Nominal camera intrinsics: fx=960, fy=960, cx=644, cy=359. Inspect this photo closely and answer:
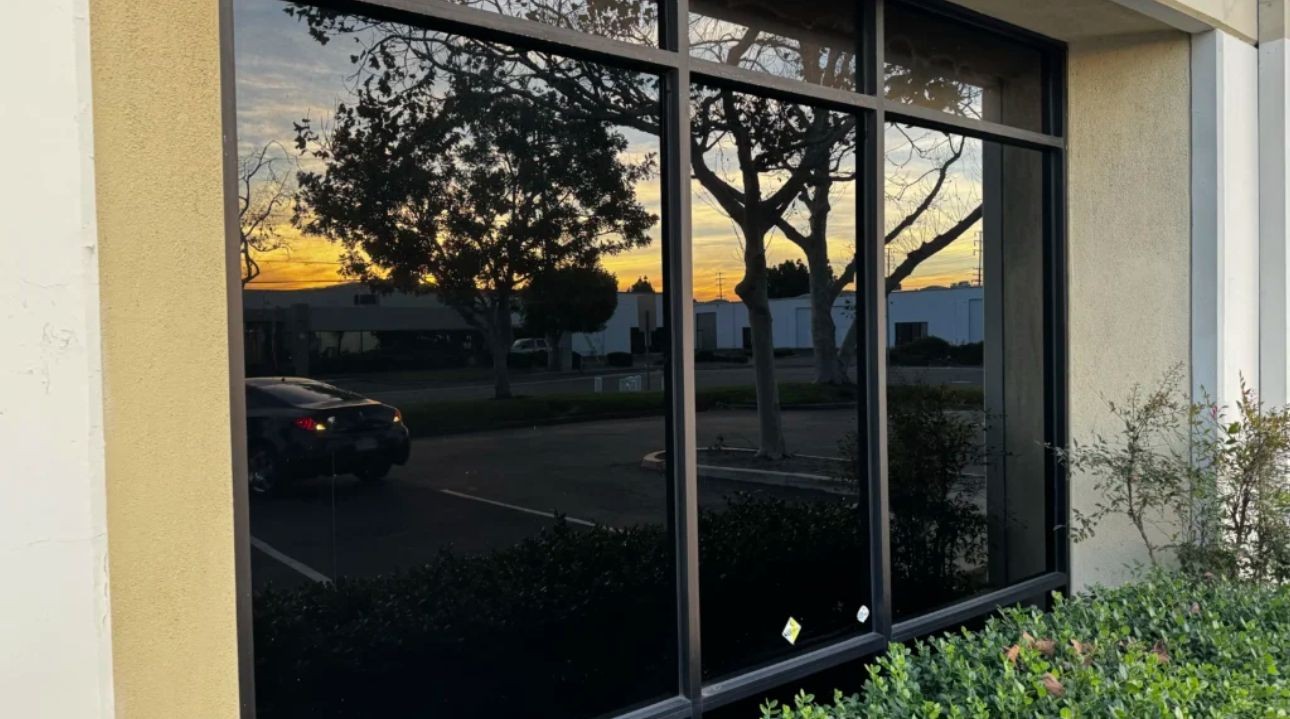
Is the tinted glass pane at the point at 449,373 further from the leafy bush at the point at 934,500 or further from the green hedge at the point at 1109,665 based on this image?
the leafy bush at the point at 934,500

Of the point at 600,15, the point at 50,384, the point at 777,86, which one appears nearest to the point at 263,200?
the point at 50,384

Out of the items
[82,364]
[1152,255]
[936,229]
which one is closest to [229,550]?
[82,364]

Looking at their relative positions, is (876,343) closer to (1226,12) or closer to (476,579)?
(476,579)

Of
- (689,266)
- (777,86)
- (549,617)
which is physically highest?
(777,86)

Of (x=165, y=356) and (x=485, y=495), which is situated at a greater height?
(x=165, y=356)

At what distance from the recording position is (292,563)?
303 cm

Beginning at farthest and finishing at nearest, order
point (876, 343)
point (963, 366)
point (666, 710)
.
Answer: point (963, 366) → point (876, 343) → point (666, 710)

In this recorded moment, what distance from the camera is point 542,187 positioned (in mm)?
3955

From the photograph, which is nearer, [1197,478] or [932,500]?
[1197,478]

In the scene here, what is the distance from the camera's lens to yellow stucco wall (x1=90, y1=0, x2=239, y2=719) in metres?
2.05

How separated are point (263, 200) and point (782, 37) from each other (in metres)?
2.28

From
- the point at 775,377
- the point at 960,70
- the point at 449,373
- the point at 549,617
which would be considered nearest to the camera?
the point at 449,373

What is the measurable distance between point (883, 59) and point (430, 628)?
296 cm

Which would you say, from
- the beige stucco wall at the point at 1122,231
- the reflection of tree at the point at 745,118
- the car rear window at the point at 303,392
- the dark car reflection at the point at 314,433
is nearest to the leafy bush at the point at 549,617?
the dark car reflection at the point at 314,433
